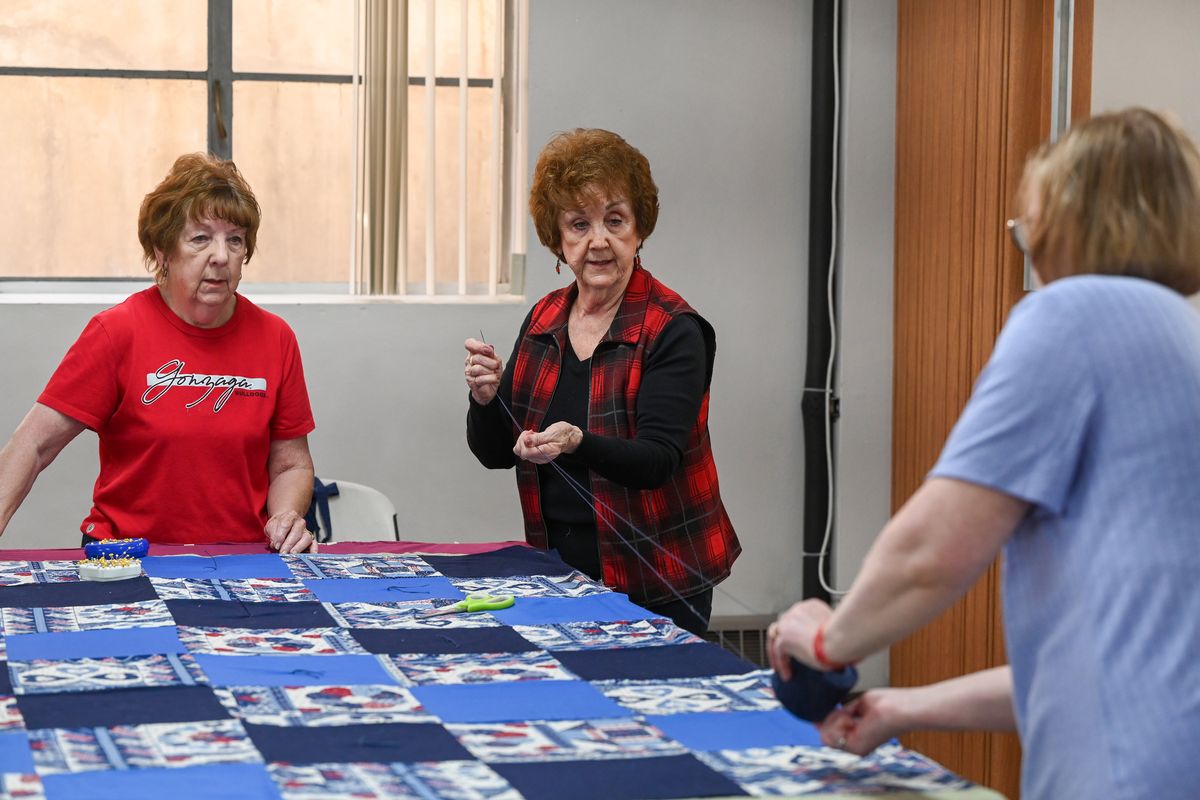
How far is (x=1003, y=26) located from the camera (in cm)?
337

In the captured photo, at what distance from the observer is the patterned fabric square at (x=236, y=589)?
221 centimetres

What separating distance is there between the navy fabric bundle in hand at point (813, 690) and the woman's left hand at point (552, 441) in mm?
971

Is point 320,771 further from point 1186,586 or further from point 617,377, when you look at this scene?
point 617,377

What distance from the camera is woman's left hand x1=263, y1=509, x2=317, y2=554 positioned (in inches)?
105

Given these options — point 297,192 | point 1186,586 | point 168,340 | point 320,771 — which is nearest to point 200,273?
point 168,340

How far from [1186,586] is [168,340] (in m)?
2.14

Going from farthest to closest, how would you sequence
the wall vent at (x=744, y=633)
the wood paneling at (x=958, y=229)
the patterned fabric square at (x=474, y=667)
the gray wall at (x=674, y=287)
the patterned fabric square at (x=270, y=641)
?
the wall vent at (x=744, y=633) < the gray wall at (x=674, y=287) < the wood paneling at (x=958, y=229) < the patterned fabric square at (x=270, y=641) < the patterned fabric square at (x=474, y=667)

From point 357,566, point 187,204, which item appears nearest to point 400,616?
point 357,566

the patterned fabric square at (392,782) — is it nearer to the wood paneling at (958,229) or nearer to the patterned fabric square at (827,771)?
the patterned fabric square at (827,771)

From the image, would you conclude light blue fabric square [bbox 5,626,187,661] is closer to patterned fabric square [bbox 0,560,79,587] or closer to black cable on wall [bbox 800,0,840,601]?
patterned fabric square [bbox 0,560,79,587]

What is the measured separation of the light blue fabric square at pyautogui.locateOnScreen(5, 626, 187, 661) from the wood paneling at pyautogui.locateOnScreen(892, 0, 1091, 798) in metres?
2.13

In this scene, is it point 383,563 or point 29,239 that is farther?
point 29,239

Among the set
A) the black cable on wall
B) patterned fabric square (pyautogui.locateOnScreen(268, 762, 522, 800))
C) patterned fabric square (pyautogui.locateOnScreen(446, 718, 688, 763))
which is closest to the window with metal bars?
the black cable on wall

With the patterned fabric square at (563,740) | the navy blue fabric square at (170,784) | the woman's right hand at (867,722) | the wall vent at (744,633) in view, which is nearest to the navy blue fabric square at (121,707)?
the navy blue fabric square at (170,784)
